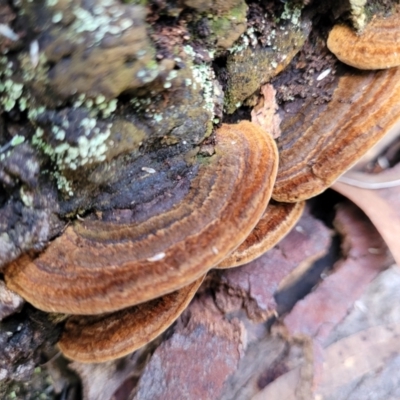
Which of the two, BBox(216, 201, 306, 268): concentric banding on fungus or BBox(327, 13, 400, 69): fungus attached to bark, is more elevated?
BBox(327, 13, 400, 69): fungus attached to bark

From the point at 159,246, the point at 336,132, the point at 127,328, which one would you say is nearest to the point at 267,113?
the point at 336,132

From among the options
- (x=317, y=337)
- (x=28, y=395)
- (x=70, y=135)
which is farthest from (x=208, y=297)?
(x=70, y=135)

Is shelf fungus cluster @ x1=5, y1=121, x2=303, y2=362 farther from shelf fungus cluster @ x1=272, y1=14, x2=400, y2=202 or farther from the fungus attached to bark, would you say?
the fungus attached to bark

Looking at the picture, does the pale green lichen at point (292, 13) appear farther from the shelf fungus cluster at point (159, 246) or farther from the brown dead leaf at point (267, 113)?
the shelf fungus cluster at point (159, 246)

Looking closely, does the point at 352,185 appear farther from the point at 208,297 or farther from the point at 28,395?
the point at 28,395

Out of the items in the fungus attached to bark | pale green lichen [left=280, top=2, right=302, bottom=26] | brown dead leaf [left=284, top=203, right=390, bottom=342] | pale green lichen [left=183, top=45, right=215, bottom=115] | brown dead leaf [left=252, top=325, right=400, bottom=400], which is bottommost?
brown dead leaf [left=252, top=325, right=400, bottom=400]


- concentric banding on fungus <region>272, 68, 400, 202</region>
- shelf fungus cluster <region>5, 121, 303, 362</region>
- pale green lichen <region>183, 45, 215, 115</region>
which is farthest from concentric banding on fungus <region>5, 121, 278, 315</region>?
concentric banding on fungus <region>272, 68, 400, 202</region>
